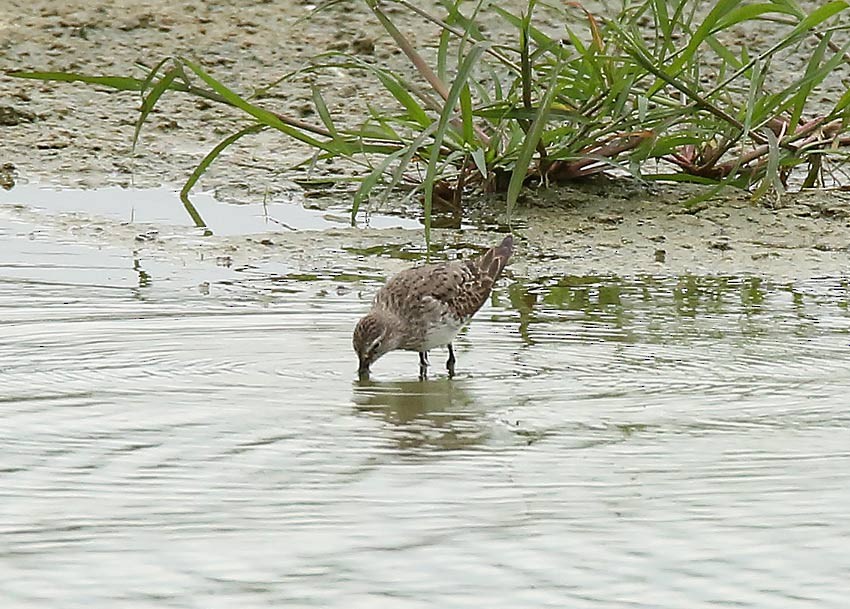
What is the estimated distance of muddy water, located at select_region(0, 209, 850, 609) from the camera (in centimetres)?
369

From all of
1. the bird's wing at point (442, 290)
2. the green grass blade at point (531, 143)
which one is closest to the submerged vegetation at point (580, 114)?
the green grass blade at point (531, 143)

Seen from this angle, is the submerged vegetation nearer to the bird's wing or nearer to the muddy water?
the bird's wing

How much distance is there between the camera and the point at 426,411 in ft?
17.4

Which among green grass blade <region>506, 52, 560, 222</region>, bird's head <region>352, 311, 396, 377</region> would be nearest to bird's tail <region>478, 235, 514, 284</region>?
green grass blade <region>506, 52, 560, 222</region>

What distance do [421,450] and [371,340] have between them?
1227 millimetres

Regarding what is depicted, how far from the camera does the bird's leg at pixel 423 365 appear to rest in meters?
5.99

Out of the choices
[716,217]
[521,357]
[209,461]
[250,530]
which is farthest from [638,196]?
[250,530]

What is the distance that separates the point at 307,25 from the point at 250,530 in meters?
8.52

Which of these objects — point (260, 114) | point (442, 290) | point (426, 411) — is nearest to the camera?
point (426, 411)

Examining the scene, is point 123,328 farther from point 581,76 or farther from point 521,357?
point 581,76

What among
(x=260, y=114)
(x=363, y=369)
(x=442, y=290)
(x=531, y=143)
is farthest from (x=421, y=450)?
(x=260, y=114)

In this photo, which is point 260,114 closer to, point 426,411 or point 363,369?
point 363,369

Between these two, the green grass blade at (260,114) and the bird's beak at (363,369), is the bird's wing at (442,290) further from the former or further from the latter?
the green grass blade at (260,114)

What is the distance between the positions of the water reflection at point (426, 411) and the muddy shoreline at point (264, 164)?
200cm
